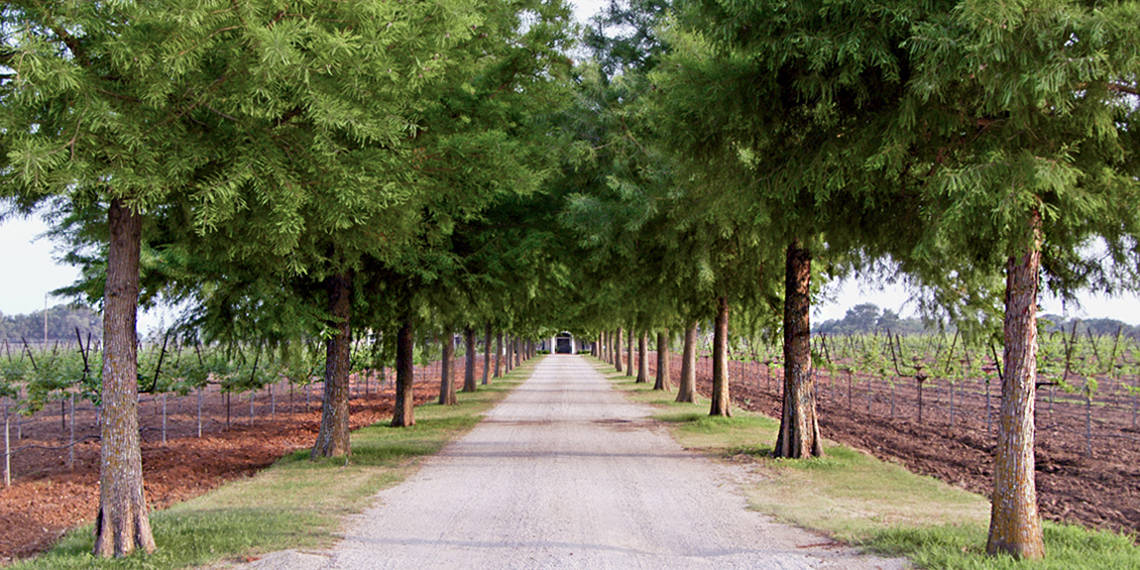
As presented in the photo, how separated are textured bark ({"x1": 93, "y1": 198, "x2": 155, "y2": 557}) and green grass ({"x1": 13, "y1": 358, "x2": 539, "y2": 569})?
0.22m

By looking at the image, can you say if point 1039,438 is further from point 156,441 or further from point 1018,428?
point 156,441

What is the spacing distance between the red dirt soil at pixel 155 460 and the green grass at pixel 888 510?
8064 mm

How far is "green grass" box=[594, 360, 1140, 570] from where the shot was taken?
647 cm

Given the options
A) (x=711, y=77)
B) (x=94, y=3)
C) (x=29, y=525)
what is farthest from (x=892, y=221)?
(x=29, y=525)

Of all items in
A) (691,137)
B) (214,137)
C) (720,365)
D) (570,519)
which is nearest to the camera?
(214,137)

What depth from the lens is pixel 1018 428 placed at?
655cm

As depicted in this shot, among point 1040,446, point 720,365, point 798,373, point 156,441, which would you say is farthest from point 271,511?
point 1040,446

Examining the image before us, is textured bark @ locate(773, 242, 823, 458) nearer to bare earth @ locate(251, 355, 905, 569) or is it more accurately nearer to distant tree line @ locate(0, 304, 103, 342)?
bare earth @ locate(251, 355, 905, 569)

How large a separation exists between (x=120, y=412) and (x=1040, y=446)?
16975 mm

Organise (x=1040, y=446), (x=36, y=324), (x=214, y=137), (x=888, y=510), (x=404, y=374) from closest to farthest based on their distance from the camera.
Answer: (x=214, y=137) → (x=888, y=510) → (x=1040, y=446) → (x=404, y=374) → (x=36, y=324)

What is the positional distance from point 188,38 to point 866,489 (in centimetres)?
936

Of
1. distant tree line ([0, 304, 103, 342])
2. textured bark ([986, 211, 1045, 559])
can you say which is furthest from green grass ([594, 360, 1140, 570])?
distant tree line ([0, 304, 103, 342])

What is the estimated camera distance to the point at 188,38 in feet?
17.7

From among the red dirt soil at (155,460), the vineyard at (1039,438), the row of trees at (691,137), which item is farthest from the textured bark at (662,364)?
the row of trees at (691,137)
